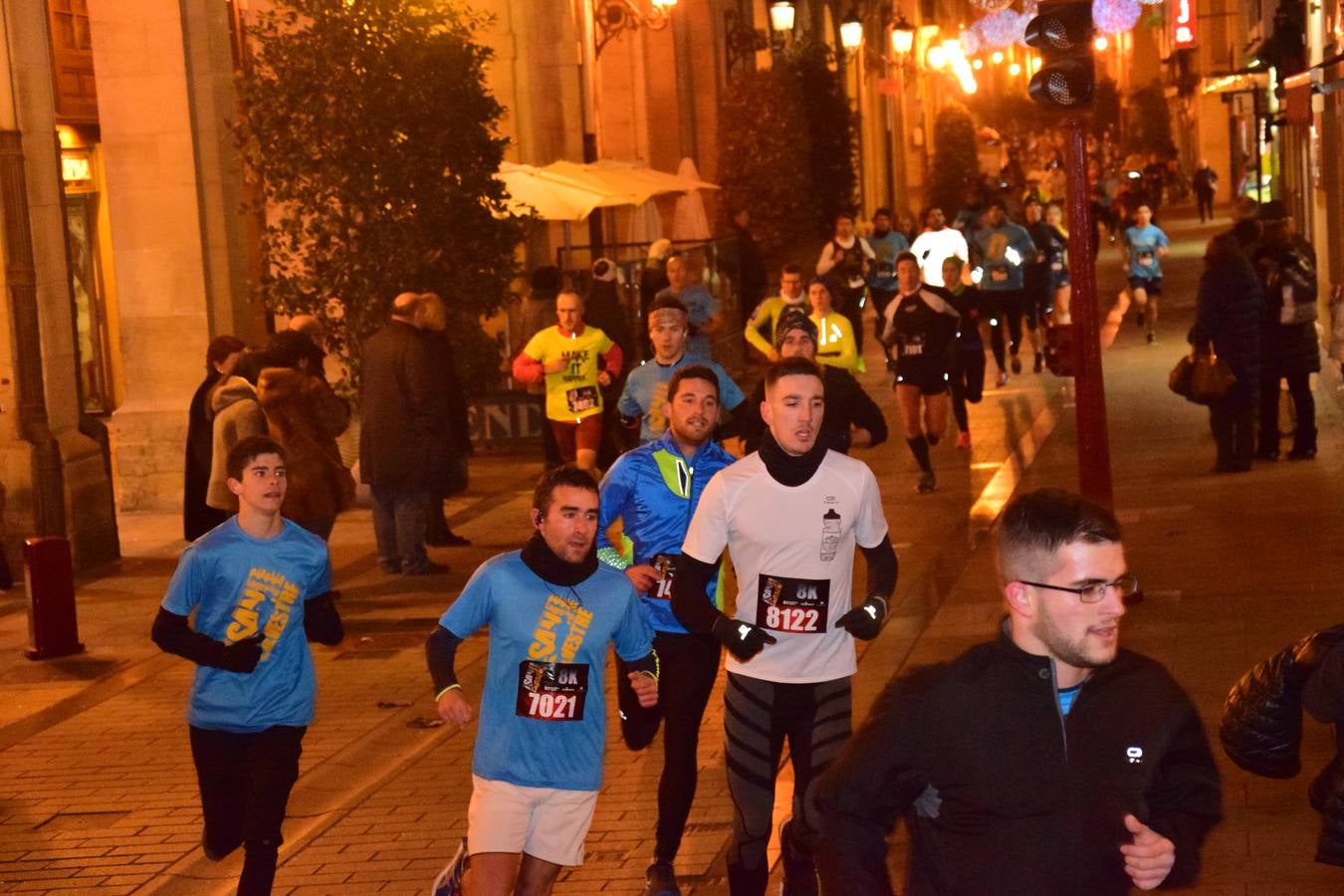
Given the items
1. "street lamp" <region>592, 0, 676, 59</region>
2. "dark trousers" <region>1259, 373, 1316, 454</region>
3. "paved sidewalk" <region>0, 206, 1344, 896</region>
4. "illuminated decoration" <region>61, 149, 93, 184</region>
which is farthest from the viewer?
"street lamp" <region>592, 0, 676, 59</region>

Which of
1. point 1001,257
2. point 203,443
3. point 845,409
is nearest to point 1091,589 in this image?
point 845,409

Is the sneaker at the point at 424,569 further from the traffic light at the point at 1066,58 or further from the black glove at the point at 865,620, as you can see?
the black glove at the point at 865,620

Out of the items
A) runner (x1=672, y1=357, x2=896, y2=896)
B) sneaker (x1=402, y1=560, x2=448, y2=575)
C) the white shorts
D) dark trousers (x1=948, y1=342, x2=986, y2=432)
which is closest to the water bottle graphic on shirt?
runner (x1=672, y1=357, x2=896, y2=896)

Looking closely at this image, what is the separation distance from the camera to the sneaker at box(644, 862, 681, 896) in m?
6.48

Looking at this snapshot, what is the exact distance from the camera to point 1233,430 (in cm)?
1520

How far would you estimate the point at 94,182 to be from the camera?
21.6 metres

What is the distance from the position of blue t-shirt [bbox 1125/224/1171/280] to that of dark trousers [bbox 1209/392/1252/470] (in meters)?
10.7

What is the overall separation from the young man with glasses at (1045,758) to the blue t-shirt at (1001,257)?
1922cm

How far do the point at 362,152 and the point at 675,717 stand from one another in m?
9.63

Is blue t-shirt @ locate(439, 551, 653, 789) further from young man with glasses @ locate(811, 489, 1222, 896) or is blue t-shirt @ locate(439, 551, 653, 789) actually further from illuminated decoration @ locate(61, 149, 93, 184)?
illuminated decoration @ locate(61, 149, 93, 184)

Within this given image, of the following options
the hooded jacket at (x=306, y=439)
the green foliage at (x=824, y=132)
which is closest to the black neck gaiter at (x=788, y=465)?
the hooded jacket at (x=306, y=439)

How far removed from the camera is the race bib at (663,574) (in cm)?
675

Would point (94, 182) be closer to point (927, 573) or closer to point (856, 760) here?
point (927, 573)

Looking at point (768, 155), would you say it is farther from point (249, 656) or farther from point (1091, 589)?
point (1091, 589)
